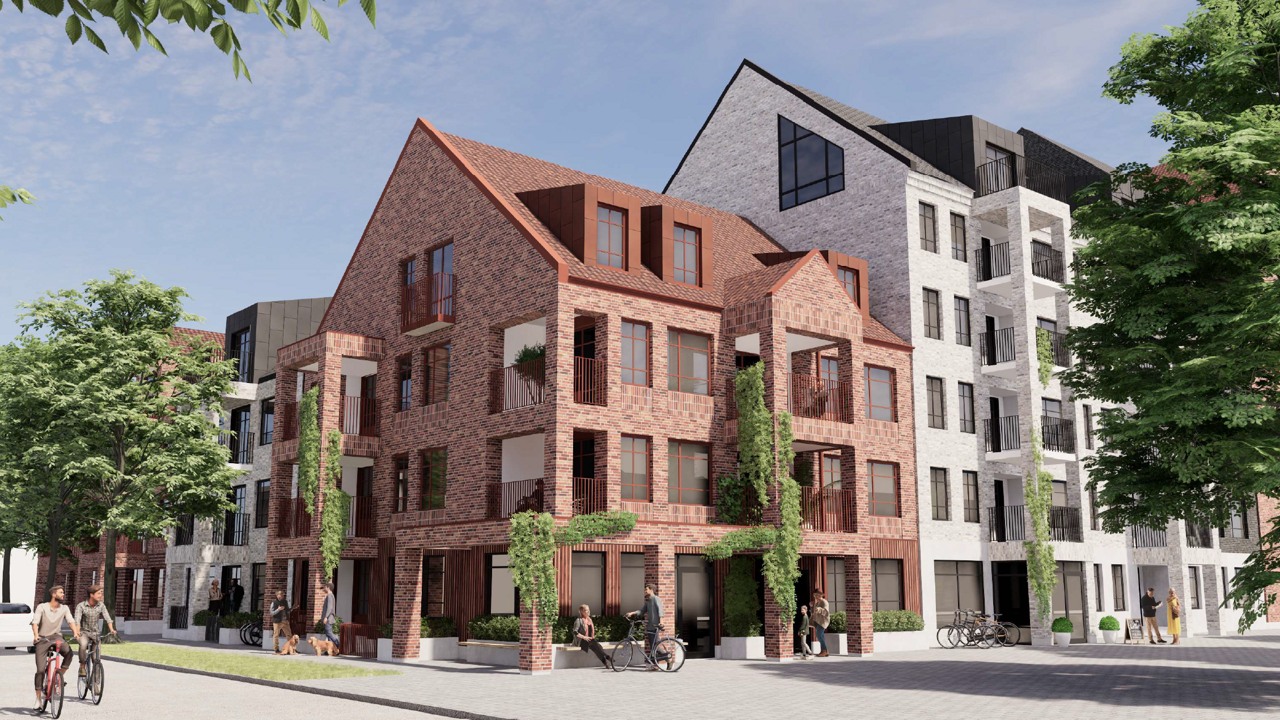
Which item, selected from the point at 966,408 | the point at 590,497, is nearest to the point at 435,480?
the point at 590,497

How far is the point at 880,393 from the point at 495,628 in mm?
14504

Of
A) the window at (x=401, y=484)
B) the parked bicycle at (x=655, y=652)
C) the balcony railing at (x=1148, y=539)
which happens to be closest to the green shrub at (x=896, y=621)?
the parked bicycle at (x=655, y=652)

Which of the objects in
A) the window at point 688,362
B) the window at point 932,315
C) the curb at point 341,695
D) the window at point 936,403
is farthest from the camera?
the window at point 932,315

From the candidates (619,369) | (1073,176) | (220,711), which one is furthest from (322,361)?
(1073,176)

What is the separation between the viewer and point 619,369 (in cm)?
2836

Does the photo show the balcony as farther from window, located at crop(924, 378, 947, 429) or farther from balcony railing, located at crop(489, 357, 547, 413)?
window, located at crop(924, 378, 947, 429)

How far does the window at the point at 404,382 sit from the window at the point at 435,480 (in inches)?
92.4

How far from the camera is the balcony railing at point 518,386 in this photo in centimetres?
2880

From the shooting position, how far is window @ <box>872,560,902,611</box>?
34.2m

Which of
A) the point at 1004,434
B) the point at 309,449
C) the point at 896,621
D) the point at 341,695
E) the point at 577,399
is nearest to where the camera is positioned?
the point at 341,695

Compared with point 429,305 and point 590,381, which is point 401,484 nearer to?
point 429,305

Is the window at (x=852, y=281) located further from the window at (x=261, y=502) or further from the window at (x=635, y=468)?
the window at (x=261, y=502)

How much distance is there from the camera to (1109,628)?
36.8 m

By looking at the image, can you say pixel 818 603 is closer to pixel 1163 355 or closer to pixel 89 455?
pixel 1163 355
